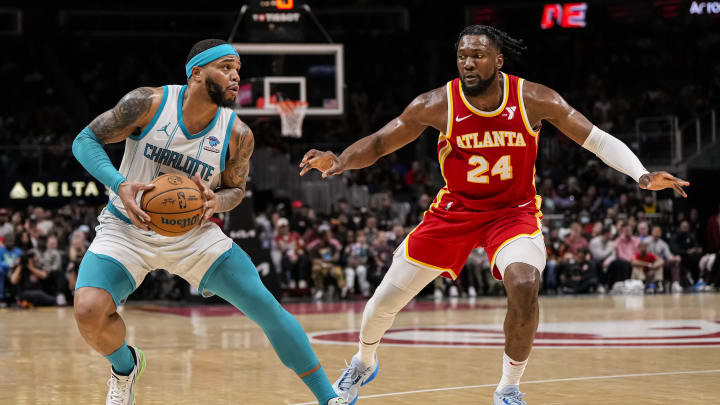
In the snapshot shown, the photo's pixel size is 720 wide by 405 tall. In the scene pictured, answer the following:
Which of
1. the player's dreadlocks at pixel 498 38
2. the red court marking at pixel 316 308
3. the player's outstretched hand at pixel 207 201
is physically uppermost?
the player's dreadlocks at pixel 498 38

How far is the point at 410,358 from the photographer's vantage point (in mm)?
8969

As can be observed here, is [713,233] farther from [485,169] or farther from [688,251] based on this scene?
[485,169]

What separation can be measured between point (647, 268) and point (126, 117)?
15.2m

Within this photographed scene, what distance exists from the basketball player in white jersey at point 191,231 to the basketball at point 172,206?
72mm

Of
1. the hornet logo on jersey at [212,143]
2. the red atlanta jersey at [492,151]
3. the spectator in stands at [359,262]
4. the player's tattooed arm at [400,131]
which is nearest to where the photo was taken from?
the hornet logo on jersey at [212,143]

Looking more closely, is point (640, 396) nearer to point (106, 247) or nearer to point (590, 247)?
point (106, 247)

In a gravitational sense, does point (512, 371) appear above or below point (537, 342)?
above

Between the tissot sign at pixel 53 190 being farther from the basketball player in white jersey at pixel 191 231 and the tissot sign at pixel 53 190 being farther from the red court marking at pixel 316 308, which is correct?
the basketball player in white jersey at pixel 191 231

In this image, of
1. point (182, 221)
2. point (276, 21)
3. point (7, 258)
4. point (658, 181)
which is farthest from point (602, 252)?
point (182, 221)

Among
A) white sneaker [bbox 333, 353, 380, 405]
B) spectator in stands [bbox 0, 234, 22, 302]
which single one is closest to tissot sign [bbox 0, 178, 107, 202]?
spectator in stands [bbox 0, 234, 22, 302]

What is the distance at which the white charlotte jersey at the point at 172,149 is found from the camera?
5.58m

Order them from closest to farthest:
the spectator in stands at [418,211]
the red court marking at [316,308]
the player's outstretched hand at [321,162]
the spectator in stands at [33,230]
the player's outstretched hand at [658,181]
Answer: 1. the player's outstretched hand at [658,181]
2. the player's outstretched hand at [321,162]
3. the red court marking at [316,308]
4. the spectator in stands at [33,230]
5. the spectator in stands at [418,211]

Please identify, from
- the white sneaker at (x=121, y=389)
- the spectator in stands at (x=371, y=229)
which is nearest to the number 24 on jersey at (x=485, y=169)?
the white sneaker at (x=121, y=389)

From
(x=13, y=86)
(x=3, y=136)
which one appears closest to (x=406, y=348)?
(x=3, y=136)
